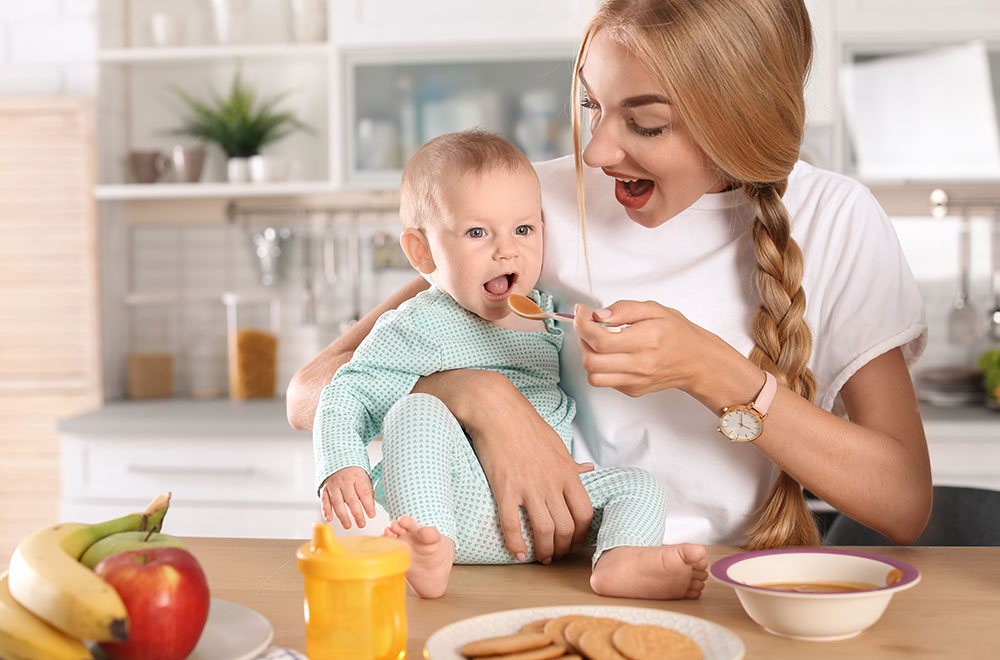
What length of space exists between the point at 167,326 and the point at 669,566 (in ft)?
9.79

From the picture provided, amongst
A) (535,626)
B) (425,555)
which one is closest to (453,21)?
(425,555)

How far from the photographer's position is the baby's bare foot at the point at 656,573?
971 millimetres

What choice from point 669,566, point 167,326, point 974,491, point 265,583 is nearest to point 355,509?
point 265,583

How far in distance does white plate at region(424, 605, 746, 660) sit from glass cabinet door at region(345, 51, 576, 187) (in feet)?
7.83

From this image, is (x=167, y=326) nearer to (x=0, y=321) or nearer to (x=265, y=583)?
(x=0, y=321)

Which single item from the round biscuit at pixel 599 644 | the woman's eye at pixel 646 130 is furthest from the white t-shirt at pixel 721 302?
the round biscuit at pixel 599 644

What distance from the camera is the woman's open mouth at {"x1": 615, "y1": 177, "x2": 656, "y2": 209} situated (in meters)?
1.34

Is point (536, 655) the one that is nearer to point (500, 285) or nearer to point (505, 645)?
point (505, 645)

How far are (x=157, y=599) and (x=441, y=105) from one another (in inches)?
104

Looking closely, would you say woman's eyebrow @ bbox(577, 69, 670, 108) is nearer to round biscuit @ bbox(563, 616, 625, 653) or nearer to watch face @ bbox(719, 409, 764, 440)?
watch face @ bbox(719, 409, 764, 440)

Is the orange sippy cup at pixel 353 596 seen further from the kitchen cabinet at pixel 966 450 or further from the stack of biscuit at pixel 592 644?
the kitchen cabinet at pixel 966 450

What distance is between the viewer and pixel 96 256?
3.24 meters

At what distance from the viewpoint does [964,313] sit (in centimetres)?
327

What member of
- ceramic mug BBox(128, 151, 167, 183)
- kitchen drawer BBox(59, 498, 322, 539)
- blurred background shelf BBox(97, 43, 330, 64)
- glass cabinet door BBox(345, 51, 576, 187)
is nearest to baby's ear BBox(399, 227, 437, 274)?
kitchen drawer BBox(59, 498, 322, 539)
